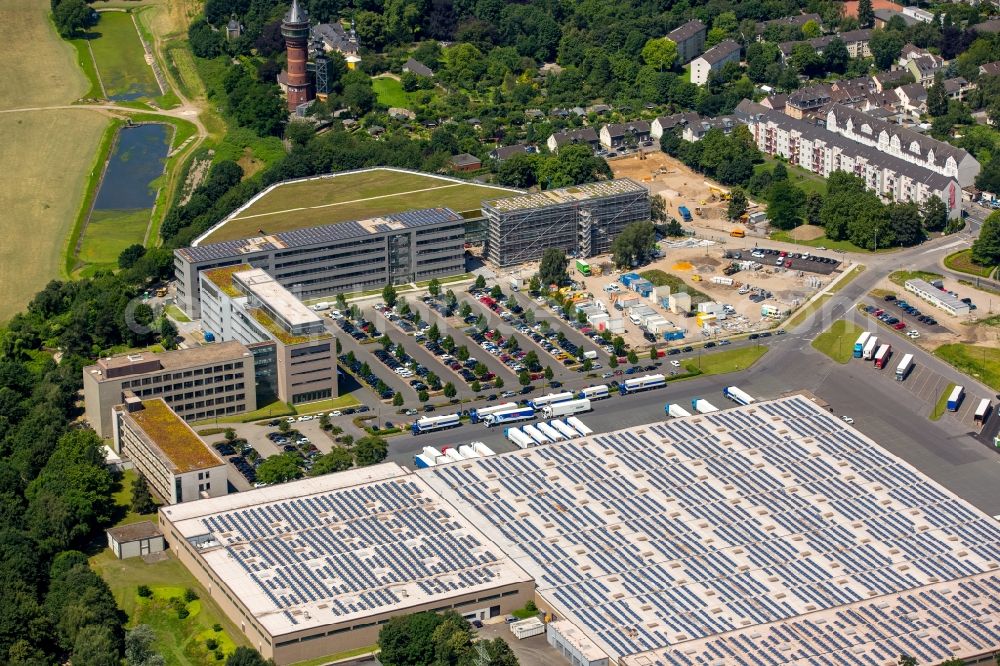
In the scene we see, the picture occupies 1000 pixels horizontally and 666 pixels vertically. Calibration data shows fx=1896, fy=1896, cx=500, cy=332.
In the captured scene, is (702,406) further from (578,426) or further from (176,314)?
(176,314)

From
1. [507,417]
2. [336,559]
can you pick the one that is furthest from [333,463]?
[507,417]

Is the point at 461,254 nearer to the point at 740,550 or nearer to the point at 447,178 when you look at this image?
the point at 447,178

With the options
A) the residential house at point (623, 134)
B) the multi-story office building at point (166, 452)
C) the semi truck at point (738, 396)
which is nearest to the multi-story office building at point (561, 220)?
the residential house at point (623, 134)

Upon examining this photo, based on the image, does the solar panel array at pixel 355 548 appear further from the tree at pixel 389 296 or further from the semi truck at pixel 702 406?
the tree at pixel 389 296

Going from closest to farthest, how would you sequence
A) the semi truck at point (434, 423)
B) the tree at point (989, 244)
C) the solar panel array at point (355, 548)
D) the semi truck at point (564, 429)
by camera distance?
1. the solar panel array at point (355, 548)
2. the semi truck at point (564, 429)
3. the semi truck at point (434, 423)
4. the tree at point (989, 244)

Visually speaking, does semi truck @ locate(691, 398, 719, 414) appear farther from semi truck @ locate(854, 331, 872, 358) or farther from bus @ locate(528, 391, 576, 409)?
semi truck @ locate(854, 331, 872, 358)

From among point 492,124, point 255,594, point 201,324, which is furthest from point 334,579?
point 492,124
